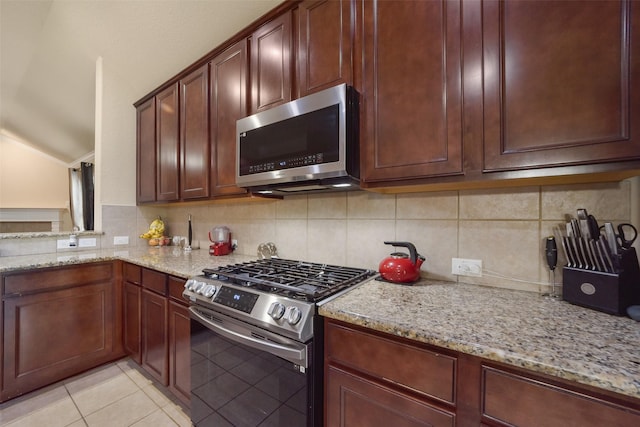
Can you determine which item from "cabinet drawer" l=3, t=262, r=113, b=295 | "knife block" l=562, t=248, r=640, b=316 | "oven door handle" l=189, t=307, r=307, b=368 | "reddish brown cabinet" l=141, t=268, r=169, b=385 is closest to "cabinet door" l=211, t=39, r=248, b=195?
"reddish brown cabinet" l=141, t=268, r=169, b=385

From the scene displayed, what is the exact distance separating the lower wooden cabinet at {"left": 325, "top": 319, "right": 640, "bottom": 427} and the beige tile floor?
4.26 feet

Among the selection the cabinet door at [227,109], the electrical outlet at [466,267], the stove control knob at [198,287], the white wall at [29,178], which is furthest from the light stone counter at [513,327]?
the white wall at [29,178]

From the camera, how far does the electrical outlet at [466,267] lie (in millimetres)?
1177

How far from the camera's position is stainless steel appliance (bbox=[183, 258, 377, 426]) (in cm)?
91

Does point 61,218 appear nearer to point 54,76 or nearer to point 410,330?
point 54,76

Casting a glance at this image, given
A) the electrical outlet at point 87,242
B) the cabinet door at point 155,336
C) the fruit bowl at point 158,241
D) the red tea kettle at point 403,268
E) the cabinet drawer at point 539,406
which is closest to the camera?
the cabinet drawer at point 539,406

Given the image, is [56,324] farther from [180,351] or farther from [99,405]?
[180,351]

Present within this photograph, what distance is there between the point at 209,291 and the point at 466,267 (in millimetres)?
1247

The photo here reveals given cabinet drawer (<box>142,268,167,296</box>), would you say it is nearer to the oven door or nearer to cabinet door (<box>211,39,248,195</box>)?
the oven door

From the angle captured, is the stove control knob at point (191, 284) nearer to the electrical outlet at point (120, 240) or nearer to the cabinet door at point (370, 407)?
the cabinet door at point (370, 407)

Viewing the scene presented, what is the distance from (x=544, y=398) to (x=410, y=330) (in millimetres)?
309

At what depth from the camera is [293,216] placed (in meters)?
1.84

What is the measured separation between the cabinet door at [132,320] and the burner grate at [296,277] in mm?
1022

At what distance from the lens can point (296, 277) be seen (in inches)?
49.1
